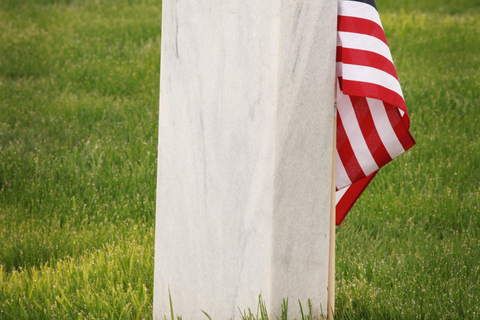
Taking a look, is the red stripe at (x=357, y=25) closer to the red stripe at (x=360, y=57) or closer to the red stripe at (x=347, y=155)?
the red stripe at (x=360, y=57)

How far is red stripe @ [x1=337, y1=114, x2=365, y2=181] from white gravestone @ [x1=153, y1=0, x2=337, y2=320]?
27 cm

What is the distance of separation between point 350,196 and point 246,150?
94 cm

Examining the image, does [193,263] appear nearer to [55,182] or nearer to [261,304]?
[261,304]

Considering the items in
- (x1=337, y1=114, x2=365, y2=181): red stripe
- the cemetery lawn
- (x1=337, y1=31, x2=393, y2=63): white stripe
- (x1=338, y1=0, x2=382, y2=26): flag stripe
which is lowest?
the cemetery lawn

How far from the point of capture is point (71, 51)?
26.2 feet

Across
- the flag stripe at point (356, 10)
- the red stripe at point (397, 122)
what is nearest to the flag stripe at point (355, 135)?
the red stripe at point (397, 122)

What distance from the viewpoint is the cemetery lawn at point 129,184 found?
3182mm

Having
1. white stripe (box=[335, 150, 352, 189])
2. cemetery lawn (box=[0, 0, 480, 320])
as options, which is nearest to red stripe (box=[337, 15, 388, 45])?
white stripe (box=[335, 150, 352, 189])

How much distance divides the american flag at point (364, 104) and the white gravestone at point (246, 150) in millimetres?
99

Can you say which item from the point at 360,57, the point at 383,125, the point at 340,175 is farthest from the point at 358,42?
the point at 340,175

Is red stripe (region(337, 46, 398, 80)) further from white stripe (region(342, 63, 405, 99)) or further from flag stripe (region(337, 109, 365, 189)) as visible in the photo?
flag stripe (region(337, 109, 365, 189))

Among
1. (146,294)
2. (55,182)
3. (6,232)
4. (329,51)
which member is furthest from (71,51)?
(329,51)

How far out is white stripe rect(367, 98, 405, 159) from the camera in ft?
9.04

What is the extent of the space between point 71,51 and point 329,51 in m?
6.22
